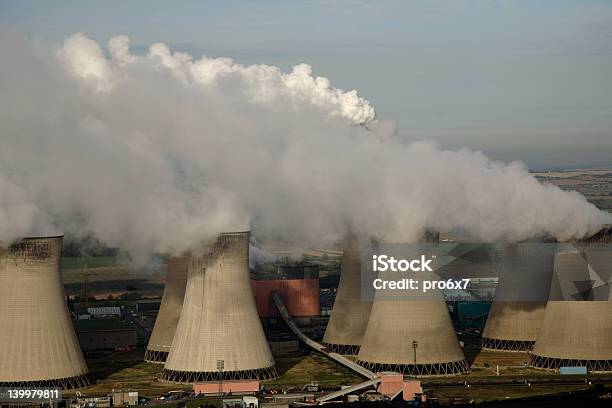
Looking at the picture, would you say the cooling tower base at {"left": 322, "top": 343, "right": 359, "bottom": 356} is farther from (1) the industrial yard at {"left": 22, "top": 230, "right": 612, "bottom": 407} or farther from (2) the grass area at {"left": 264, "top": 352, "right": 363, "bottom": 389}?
(2) the grass area at {"left": 264, "top": 352, "right": 363, "bottom": 389}

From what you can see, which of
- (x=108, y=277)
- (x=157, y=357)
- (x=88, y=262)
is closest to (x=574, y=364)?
(x=157, y=357)

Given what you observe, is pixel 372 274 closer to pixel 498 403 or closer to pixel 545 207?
pixel 545 207

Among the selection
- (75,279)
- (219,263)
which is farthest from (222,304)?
(75,279)

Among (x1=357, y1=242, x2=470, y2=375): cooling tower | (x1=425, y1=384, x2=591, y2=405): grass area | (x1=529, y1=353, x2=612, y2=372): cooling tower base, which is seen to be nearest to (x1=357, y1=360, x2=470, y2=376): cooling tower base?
(x1=357, y1=242, x2=470, y2=375): cooling tower

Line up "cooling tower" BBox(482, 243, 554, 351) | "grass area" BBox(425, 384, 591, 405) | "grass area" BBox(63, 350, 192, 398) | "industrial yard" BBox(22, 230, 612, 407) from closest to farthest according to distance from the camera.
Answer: "grass area" BBox(425, 384, 591, 405), "industrial yard" BBox(22, 230, 612, 407), "grass area" BBox(63, 350, 192, 398), "cooling tower" BBox(482, 243, 554, 351)

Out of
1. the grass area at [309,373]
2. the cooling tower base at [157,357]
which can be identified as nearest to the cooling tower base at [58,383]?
the grass area at [309,373]

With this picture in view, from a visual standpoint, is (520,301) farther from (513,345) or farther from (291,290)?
(291,290)
